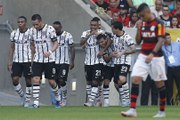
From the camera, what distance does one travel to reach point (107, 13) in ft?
95.8

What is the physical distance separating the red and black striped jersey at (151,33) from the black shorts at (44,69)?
17.8 feet

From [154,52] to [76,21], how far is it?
11.6 meters

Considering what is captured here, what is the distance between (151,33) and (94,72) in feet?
23.6

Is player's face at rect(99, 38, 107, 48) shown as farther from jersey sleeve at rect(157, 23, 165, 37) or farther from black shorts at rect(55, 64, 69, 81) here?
jersey sleeve at rect(157, 23, 165, 37)

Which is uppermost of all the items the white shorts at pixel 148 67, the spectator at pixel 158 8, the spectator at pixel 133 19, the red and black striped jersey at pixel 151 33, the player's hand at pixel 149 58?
the spectator at pixel 158 8

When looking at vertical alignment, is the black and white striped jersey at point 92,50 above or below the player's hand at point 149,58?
above

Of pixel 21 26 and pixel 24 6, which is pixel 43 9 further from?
pixel 21 26

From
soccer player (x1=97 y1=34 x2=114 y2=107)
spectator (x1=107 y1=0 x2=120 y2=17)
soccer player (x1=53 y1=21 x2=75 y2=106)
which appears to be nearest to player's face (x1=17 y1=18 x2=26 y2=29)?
soccer player (x1=53 y1=21 x2=75 y2=106)

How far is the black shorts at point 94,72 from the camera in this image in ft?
81.2

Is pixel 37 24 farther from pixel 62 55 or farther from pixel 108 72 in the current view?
pixel 108 72

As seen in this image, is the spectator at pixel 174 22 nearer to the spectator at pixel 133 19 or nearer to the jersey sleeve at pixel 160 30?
the spectator at pixel 133 19

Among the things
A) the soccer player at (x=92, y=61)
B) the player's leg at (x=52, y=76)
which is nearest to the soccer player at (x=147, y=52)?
the player's leg at (x=52, y=76)

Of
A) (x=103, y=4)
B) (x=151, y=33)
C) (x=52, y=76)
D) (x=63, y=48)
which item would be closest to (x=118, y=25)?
(x=63, y=48)

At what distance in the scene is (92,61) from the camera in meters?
25.2
